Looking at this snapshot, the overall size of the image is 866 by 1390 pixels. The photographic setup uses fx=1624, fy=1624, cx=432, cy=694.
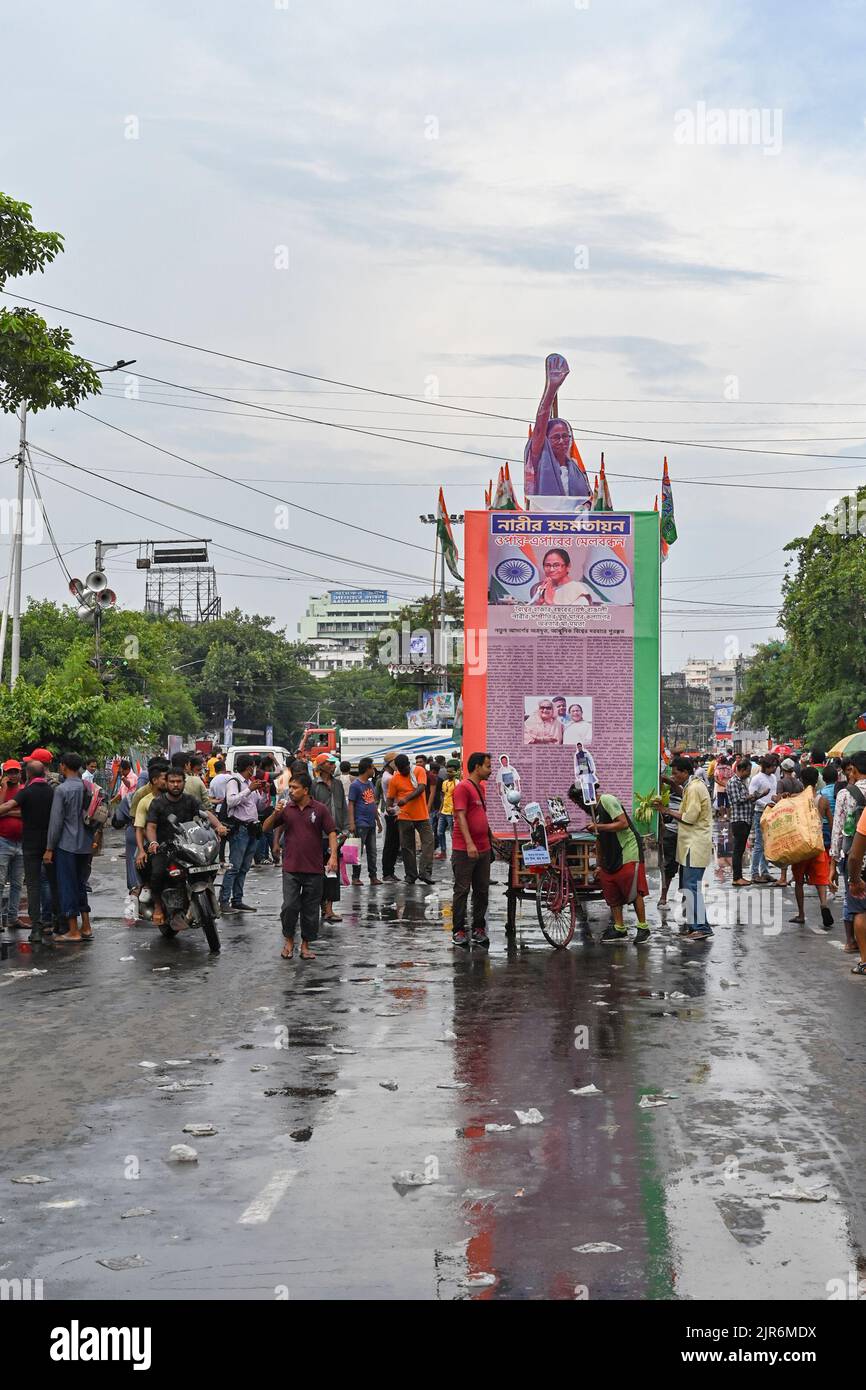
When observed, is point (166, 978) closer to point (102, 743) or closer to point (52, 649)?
point (102, 743)

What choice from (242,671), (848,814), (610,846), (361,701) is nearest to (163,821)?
(610,846)

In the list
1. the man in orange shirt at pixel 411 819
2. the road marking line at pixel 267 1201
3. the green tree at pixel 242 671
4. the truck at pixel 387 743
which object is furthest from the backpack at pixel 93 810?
the green tree at pixel 242 671

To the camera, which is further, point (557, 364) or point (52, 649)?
point (52, 649)

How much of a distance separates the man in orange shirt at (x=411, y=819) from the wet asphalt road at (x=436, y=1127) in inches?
337

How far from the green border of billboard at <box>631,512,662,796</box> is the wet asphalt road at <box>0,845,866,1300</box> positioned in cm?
304

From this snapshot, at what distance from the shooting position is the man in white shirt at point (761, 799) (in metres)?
23.3

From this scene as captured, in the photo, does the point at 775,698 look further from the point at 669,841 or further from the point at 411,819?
the point at 669,841

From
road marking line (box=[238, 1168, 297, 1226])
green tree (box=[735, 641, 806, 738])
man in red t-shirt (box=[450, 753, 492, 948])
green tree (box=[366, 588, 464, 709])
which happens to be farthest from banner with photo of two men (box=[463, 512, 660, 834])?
green tree (box=[366, 588, 464, 709])

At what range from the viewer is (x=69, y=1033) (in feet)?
36.8

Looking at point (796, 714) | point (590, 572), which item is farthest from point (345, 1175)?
point (796, 714)

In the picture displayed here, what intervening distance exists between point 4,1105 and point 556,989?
5.33 metres

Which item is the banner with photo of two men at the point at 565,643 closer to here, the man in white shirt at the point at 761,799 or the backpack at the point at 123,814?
the backpack at the point at 123,814

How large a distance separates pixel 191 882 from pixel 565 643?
483cm

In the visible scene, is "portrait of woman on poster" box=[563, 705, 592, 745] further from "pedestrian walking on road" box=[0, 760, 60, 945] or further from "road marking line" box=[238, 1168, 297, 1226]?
"road marking line" box=[238, 1168, 297, 1226]
